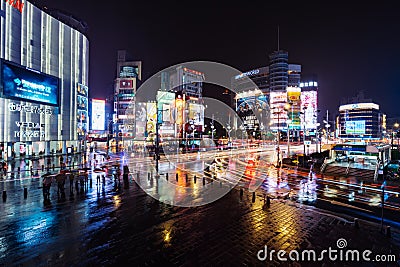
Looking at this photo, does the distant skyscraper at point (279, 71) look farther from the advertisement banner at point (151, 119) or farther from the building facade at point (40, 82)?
the building facade at point (40, 82)

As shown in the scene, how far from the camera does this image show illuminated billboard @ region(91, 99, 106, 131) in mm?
72000

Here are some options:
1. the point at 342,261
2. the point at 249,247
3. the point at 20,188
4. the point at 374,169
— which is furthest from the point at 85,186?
the point at 374,169

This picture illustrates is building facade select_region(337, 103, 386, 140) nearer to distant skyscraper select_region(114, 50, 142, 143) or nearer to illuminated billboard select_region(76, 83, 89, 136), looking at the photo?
distant skyscraper select_region(114, 50, 142, 143)

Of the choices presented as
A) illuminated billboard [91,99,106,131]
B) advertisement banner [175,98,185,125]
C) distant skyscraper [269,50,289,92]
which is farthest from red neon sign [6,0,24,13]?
distant skyscraper [269,50,289,92]

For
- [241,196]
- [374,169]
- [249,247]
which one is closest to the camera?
[249,247]

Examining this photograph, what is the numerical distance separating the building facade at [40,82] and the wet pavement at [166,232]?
28307 mm

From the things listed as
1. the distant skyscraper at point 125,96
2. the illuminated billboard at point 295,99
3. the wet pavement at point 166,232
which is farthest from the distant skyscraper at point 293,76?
the wet pavement at point 166,232

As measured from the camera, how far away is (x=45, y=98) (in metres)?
41.6

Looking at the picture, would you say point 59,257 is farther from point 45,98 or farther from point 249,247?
point 45,98

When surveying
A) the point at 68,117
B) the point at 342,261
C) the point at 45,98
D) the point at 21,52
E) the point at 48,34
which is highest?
the point at 48,34

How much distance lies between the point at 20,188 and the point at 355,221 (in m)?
23.5

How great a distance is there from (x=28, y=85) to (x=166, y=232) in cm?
4065

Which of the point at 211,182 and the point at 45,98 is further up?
the point at 45,98

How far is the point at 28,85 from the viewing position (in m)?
38.0
